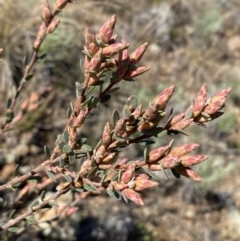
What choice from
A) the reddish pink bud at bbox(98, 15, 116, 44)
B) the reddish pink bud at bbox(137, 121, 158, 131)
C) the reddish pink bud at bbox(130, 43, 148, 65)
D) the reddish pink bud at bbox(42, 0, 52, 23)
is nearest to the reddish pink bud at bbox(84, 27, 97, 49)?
the reddish pink bud at bbox(98, 15, 116, 44)

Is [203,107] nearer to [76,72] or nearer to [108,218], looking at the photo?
[108,218]

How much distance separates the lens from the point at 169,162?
110 centimetres

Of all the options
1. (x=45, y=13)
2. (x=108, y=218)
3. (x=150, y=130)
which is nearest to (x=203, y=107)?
(x=150, y=130)

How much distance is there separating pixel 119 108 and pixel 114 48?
2.53m

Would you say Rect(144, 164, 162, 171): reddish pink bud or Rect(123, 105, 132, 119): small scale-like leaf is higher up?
Rect(123, 105, 132, 119): small scale-like leaf

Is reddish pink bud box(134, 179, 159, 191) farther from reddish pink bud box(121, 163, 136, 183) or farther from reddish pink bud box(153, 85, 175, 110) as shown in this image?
reddish pink bud box(153, 85, 175, 110)

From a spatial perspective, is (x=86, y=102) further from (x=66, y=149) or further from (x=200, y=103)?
(x=200, y=103)

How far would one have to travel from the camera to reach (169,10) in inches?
175

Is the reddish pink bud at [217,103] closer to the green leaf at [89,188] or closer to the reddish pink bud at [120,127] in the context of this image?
the reddish pink bud at [120,127]

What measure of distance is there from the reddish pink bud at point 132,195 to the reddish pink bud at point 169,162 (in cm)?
10

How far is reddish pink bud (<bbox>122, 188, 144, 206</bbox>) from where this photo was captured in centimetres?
110

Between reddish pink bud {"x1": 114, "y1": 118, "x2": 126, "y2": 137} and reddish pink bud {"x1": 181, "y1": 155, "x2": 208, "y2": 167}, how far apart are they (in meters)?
0.16

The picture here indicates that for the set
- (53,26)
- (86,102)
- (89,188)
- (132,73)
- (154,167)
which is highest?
(53,26)

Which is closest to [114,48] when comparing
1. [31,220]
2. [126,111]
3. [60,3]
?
[126,111]
